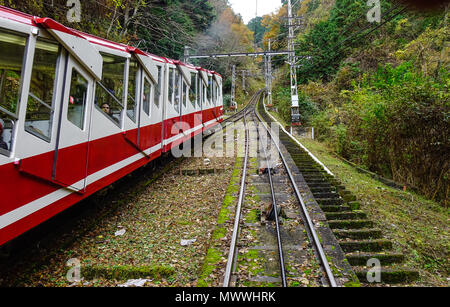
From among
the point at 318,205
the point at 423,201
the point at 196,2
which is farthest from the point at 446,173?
the point at 196,2

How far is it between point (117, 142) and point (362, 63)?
83.1ft

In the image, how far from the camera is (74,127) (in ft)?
15.1

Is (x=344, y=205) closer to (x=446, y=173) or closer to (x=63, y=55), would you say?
(x=446, y=173)

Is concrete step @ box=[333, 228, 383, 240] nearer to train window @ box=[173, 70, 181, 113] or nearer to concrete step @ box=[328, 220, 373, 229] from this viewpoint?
concrete step @ box=[328, 220, 373, 229]

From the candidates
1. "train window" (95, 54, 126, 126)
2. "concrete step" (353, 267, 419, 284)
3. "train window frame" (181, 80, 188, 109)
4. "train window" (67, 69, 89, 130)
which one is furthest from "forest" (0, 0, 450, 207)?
"concrete step" (353, 267, 419, 284)

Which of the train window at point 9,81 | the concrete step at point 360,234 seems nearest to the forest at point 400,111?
the concrete step at point 360,234

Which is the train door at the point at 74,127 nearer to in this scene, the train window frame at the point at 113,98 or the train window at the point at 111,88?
the train window frame at the point at 113,98

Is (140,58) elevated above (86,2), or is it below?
below

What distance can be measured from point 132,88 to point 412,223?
7.69 m

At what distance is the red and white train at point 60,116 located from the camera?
11.5ft

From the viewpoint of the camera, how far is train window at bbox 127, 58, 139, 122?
257 inches

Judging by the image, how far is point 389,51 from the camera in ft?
79.6

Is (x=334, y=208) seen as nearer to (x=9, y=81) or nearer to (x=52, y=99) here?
(x=52, y=99)

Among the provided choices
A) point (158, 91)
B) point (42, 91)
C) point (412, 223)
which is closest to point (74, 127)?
point (42, 91)
